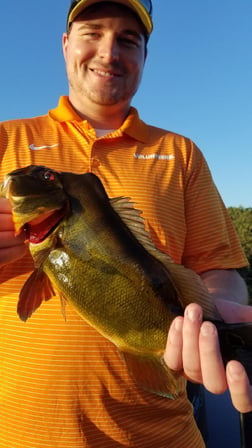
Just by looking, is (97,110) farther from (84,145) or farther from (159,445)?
(159,445)

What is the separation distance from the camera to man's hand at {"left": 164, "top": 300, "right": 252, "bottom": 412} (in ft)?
6.50

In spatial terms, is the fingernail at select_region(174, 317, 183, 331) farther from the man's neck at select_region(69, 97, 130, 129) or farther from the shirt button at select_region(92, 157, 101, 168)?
the man's neck at select_region(69, 97, 130, 129)

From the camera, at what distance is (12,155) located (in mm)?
3281

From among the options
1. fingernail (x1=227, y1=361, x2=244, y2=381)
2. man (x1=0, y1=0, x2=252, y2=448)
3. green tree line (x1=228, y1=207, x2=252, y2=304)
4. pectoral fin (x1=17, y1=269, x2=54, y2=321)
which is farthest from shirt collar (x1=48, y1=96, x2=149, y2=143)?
green tree line (x1=228, y1=207, x2=252, y2=304)

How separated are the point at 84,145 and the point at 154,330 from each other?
5.67 feet

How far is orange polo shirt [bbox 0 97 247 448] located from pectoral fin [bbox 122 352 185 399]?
517 mm

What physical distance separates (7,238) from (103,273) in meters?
0.56

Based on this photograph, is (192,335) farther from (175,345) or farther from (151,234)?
(151,234)

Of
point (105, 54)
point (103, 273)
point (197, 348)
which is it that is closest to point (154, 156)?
point (105, 54)

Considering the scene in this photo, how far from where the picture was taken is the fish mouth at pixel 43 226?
7.76 ft

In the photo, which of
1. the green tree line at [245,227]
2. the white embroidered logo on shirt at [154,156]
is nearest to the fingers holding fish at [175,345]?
the white embroidered logo on shirt at [154,156]

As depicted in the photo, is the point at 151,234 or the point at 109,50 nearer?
the point at 151,234

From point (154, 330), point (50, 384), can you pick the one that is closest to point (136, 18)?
point (154, 330)

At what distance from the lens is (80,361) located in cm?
279
